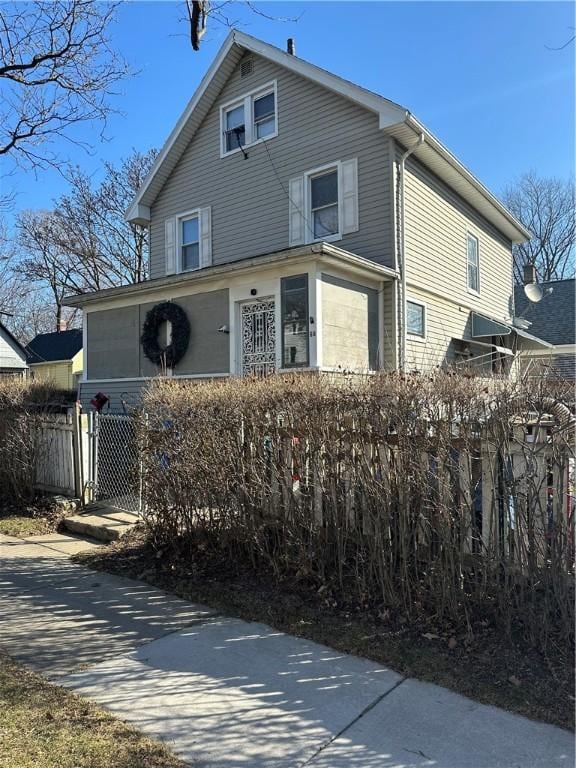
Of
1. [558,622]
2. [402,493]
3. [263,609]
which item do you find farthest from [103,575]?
[558,622]

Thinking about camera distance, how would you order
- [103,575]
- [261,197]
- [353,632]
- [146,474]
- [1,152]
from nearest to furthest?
1. [353,632]
2. [103,575]
3. [146,474]
4. [1,152]
5. [261,197]

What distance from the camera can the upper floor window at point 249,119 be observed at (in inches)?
544

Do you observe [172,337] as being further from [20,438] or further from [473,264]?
[473,264]

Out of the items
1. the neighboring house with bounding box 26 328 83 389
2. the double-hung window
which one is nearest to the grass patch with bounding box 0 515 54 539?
the double-hung window

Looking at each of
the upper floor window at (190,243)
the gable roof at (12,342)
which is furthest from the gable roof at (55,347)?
the upper floor window at (190,243)

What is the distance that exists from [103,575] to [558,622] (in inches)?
160

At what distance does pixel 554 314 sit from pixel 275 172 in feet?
41.8

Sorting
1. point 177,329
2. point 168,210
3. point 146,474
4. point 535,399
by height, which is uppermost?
point 168,210

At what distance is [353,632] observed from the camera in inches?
153

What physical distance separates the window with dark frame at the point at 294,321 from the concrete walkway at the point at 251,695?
20.5ft

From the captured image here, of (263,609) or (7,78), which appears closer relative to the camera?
(263,609)

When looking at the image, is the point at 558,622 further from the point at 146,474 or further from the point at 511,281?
the point at 511,281

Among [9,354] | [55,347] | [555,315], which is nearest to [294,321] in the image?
[555,315]

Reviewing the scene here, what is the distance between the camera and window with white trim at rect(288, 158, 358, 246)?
39.8 feet
